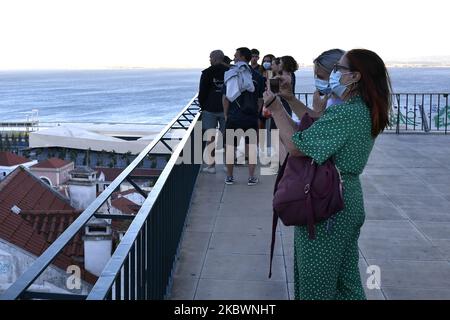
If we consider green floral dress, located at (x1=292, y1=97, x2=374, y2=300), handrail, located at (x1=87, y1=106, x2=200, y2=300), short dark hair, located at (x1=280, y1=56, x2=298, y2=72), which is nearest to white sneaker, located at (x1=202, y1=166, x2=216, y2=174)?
short dark hair, located at (x1=280, y1=56, x2=298, y2=72)

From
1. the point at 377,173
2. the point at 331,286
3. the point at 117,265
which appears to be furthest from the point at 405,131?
the point at 117,265

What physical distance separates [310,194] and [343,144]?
256 mm

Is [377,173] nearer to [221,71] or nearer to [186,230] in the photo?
[221,71]

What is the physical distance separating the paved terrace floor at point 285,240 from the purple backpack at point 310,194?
1.45 m

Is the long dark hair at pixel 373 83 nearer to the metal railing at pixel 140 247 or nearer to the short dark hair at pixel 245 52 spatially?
the metal railing at pixel 140 247

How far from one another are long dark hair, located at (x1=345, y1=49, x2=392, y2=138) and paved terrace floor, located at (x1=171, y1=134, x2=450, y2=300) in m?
1.70

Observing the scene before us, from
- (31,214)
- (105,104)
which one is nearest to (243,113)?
(31,214)

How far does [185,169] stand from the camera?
5680 mm

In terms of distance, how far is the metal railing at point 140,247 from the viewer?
2.06 metres

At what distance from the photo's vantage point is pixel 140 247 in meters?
3.07

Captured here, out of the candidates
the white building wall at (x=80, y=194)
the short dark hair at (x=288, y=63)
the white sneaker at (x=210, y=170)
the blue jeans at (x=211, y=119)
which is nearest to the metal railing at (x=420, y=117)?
the blue jeans at (x=211, y=119)

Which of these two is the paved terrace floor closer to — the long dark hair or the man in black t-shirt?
the man in black t-shirt

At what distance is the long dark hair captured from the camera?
2699 mm

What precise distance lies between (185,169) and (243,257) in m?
1.23
